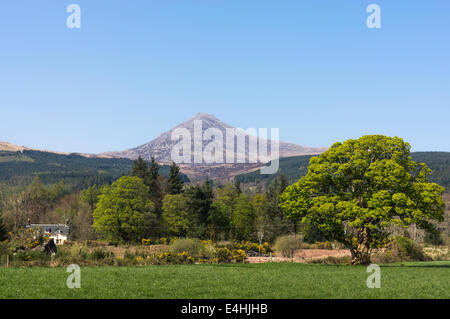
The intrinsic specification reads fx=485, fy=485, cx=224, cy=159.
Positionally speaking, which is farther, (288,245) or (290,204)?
(288,245)

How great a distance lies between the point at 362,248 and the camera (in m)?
43.2

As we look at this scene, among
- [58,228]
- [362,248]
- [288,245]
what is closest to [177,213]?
[288,245]

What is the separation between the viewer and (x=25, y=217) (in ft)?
Result: 354

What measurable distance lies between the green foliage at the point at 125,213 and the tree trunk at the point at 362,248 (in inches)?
1707

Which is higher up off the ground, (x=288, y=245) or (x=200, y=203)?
(x=200, y=203)

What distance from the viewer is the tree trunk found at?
4269 cm

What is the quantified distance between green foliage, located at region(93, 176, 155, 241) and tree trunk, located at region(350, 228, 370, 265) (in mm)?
43367

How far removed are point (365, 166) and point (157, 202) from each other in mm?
63110

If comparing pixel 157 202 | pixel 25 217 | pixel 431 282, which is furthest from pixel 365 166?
pixel 25 217

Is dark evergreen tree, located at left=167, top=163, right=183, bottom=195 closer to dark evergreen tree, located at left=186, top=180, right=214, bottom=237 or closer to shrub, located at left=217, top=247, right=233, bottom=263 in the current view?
dark evergreen tree, located at left=186, top=180, right=214, bottom=237

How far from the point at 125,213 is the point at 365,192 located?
156 ft

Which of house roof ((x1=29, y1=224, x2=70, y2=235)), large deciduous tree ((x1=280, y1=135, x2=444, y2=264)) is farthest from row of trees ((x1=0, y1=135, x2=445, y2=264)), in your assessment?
house roof ((x1=29, y1=224, x2=70, y2=235))

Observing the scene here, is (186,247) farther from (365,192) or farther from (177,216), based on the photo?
(177,216)
